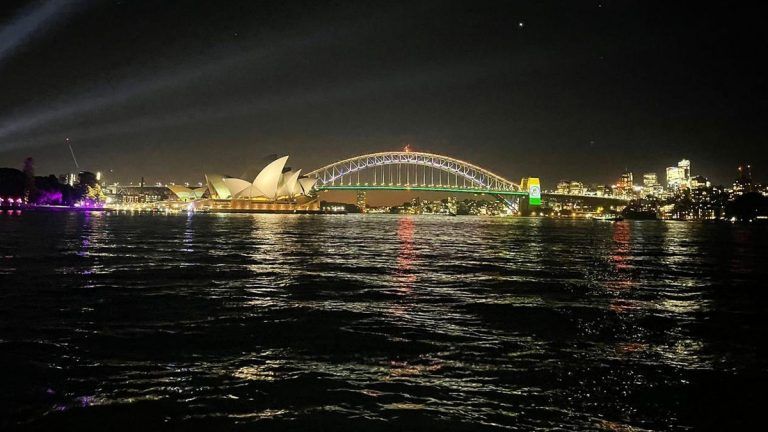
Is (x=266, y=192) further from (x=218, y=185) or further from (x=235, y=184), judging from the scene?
(x=218, y=185)

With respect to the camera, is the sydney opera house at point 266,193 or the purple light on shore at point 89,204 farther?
the purple light on shore at point 89,204

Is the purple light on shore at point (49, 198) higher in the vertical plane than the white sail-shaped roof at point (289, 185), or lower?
lower

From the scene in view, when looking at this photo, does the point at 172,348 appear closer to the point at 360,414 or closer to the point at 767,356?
the point at 360,414

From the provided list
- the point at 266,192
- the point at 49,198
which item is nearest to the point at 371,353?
the point at 266,192

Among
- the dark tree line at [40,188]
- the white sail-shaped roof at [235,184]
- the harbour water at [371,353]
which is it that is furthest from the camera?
the white sail-shaped roof at [235,184]

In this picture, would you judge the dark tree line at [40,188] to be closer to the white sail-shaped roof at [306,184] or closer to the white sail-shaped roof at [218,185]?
the white sail-shaped roof at [218,185]

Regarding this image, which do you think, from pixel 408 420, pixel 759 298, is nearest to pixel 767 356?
pixel 408 420

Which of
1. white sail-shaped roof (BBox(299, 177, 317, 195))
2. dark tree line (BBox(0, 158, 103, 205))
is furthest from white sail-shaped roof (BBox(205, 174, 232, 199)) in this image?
dark tree line (BBox(0, 158, 103, 205))

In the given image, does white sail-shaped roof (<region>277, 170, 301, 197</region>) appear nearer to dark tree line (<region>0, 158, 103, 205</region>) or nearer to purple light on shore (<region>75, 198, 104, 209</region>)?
dark tree line (<region>0, 158, 103, 205</region>)

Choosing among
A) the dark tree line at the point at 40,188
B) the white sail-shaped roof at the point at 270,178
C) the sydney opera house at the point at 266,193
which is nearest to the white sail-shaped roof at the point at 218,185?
the sydney opera house at the point at 266,193
